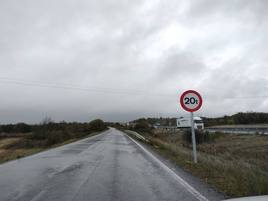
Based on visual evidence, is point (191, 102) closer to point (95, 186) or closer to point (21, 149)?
point (95, 186)

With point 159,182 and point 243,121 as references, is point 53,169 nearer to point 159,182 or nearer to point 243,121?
point 159,182

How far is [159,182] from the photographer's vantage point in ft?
28.5

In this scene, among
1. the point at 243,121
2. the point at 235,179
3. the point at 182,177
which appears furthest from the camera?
the point at 243,121

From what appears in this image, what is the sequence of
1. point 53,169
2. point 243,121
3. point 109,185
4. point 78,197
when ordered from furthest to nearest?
point 243,121 < point 53,169 < point 109,185 < point 78,197

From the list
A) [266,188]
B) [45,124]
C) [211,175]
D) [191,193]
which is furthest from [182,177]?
[45,124]

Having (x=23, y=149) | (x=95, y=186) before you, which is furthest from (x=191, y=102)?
(x=23, y=149)

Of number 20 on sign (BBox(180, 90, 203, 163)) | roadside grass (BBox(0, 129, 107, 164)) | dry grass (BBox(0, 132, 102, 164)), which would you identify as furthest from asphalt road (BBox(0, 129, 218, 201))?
dry grass (BBox(0, 132, 102, 164))

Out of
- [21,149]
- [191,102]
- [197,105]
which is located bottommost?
[21,149]

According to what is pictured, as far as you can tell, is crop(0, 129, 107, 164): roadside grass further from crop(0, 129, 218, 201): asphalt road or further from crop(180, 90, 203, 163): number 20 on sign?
crop(180, 90, 203, 163): number 20 on sign

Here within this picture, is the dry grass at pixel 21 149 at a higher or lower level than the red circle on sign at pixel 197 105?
lower

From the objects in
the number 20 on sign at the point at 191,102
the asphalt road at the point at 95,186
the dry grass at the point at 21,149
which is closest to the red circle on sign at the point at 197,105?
the number 20 on sign at the point at 191,102

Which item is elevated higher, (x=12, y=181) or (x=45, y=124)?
(x=45, y=124)

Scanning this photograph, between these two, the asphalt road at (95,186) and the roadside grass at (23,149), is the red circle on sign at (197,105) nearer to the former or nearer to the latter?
the asphalt road at (95,186)

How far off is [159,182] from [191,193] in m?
1.60
